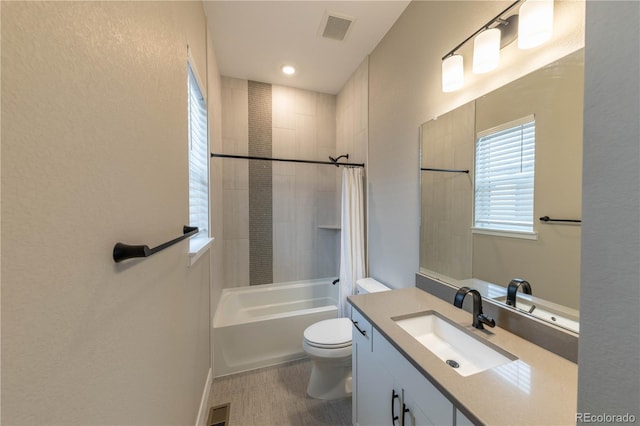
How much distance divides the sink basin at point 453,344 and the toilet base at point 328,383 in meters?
0.79

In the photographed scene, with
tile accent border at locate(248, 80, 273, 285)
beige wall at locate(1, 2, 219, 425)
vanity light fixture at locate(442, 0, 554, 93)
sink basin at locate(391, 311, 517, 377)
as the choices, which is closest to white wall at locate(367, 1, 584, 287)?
vanity light fixture at locate(442, 0, 554, 93)

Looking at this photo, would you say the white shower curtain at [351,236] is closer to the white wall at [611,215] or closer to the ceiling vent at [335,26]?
the ceiling vent at [335,26]

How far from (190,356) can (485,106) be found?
2082 millimetres

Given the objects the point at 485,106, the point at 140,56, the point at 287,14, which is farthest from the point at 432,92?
the point at 140,56

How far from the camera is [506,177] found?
3.73 feet

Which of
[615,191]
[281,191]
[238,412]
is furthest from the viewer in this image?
[281,191]

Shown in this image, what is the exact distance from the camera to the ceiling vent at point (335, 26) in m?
1.78

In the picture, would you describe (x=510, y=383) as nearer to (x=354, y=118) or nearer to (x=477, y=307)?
(x=477, y=307)

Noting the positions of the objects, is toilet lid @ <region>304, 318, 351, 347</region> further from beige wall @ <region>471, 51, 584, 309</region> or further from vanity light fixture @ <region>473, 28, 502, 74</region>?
vanity light fixture @ <region>473, 28, 502, 74</region>

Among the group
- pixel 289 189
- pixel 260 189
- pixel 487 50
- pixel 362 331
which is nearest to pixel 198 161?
pixel 260 189

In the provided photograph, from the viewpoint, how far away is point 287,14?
1.76 metres

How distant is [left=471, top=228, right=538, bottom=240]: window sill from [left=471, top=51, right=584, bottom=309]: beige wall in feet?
0.06

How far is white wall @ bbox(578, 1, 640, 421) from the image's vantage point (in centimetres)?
32

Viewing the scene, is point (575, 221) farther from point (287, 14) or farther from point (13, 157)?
point (287, 14)
